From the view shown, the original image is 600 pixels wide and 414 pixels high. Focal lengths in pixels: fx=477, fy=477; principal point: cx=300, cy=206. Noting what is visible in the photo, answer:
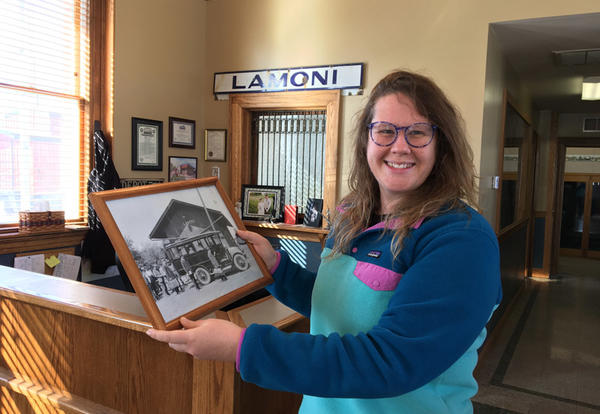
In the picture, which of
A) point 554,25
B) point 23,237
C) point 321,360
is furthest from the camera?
point 554,25

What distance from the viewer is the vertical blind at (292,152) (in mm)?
4461

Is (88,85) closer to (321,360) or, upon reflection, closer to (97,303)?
(97,303)

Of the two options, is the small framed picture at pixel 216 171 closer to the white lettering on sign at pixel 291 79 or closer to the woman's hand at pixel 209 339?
the white lettering on sign at pixel 291 79

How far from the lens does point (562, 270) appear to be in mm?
8828

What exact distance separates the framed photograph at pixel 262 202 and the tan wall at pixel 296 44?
1.09 ft

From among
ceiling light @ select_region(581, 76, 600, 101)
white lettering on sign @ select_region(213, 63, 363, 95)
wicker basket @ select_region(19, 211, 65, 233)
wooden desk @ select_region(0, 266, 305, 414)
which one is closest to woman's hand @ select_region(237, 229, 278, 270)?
wooden desk @ select_region(0, 266, 305, 414)

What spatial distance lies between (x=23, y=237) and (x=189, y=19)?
8.47ft

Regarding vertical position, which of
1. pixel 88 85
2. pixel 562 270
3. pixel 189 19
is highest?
pixel 189 19

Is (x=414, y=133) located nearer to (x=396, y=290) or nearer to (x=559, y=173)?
(x=396, y=290)

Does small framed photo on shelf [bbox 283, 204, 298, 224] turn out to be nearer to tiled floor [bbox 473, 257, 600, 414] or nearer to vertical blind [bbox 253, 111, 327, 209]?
vertical blind [bbox 253, 111, 327, 209]

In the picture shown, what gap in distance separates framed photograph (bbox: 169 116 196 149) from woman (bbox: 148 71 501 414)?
11.9ft

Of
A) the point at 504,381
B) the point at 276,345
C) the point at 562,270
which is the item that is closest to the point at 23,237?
the point at 276,345

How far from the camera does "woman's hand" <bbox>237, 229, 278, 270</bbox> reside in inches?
51.3

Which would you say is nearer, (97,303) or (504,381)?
(97,303)
